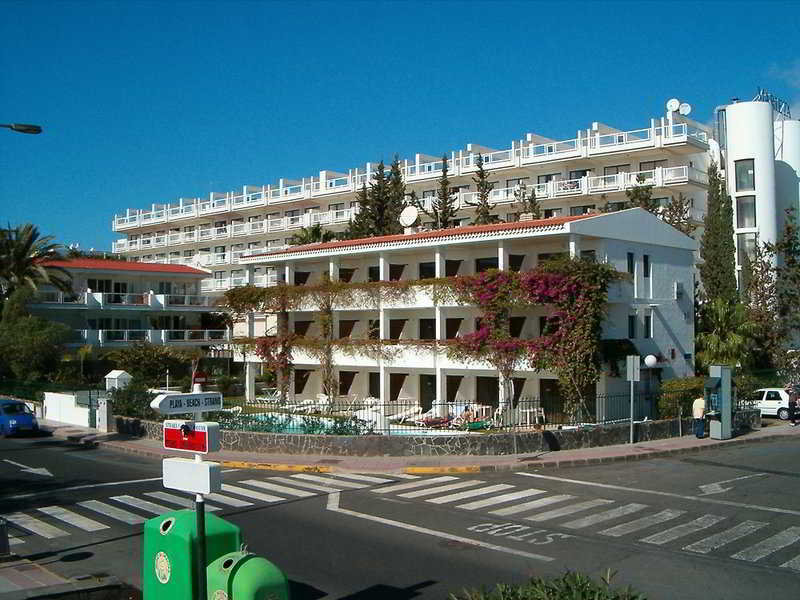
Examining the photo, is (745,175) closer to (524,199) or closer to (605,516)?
(524,199)

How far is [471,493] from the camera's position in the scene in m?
18.8

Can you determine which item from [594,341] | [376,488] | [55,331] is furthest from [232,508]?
[55,331]

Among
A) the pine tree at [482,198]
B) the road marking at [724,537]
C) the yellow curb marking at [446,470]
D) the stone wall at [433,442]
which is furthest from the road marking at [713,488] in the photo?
the pine tree at [482,198]

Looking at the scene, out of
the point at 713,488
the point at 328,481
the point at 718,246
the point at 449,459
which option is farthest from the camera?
the point at 718,246

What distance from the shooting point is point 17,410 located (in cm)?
3281

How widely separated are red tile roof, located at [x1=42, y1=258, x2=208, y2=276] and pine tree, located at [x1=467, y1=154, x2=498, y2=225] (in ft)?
76.3

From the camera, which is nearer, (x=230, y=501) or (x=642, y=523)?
(x=642, y=523)

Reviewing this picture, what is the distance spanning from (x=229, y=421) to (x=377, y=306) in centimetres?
1304

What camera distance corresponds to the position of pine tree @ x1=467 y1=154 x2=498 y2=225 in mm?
53938

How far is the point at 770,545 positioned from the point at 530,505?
5.11m

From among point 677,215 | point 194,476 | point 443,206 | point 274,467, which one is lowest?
point 274,467

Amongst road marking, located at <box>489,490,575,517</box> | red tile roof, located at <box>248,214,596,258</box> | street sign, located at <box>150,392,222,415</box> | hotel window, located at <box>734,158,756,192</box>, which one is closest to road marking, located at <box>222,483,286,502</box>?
road marking, located at <box>489,490,575,517</box>

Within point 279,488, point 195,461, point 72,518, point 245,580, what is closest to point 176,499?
point 72,518

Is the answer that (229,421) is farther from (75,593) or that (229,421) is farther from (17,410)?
(75,593)
